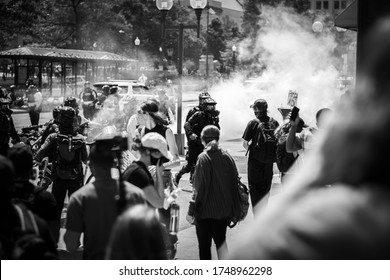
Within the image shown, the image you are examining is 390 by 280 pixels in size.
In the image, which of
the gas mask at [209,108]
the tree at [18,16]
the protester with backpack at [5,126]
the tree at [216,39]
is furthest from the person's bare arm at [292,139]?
the tree at [216,39]

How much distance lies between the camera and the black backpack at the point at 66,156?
798 centimetres

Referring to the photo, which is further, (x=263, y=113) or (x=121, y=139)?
(x=263, y=113)

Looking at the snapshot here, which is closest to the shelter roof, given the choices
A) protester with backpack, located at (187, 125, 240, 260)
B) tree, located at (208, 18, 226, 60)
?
protester with backpack, located at (187, 125, 240, 260)

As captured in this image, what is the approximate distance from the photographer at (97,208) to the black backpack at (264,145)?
4.73m

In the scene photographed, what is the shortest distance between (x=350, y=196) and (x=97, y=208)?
3.14m

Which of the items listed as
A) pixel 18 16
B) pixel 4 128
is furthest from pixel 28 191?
pixel 18 16

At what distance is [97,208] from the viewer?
4145 mm

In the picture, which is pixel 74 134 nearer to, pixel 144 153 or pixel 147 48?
pixel 144 153

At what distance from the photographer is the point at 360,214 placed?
1.11m

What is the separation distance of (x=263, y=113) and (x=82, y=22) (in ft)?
175

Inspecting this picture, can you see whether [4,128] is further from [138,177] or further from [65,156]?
[138,177]

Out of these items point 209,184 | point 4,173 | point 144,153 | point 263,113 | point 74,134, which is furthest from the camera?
point 263,113

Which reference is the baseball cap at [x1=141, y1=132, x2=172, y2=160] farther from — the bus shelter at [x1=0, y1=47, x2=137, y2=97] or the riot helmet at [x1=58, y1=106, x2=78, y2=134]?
the bus shelter at [x1=0, y1=47, x2=137, y2=97]

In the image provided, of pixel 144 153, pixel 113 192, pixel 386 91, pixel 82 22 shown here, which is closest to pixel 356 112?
pixel 386 91
